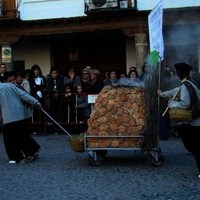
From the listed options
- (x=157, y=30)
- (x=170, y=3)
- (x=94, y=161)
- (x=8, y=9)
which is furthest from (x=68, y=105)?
Answer: (x=8, y=9)

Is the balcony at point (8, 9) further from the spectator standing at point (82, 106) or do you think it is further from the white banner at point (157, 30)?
the white banner at point (157, 30)

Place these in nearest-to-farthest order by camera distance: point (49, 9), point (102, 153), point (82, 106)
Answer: point (102, 153)
point (82, 106)
point (49, 9)

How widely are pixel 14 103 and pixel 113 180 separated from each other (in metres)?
2.55

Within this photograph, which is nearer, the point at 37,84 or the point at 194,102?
the point at 194,102

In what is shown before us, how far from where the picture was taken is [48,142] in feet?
39.7

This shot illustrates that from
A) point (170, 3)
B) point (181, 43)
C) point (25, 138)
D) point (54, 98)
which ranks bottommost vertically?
point (25, 138)

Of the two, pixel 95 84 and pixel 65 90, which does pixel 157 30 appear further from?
pixel 65 90

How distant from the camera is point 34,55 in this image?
21.2m

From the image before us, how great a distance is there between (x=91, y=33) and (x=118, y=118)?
10803mm

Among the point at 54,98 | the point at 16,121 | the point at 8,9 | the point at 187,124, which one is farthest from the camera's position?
the point at 8,9

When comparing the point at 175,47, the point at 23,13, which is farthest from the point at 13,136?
the point at 23,13

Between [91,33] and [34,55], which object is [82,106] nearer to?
[91,33]

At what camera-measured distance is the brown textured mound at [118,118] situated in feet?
28.8

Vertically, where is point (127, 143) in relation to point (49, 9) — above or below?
below
